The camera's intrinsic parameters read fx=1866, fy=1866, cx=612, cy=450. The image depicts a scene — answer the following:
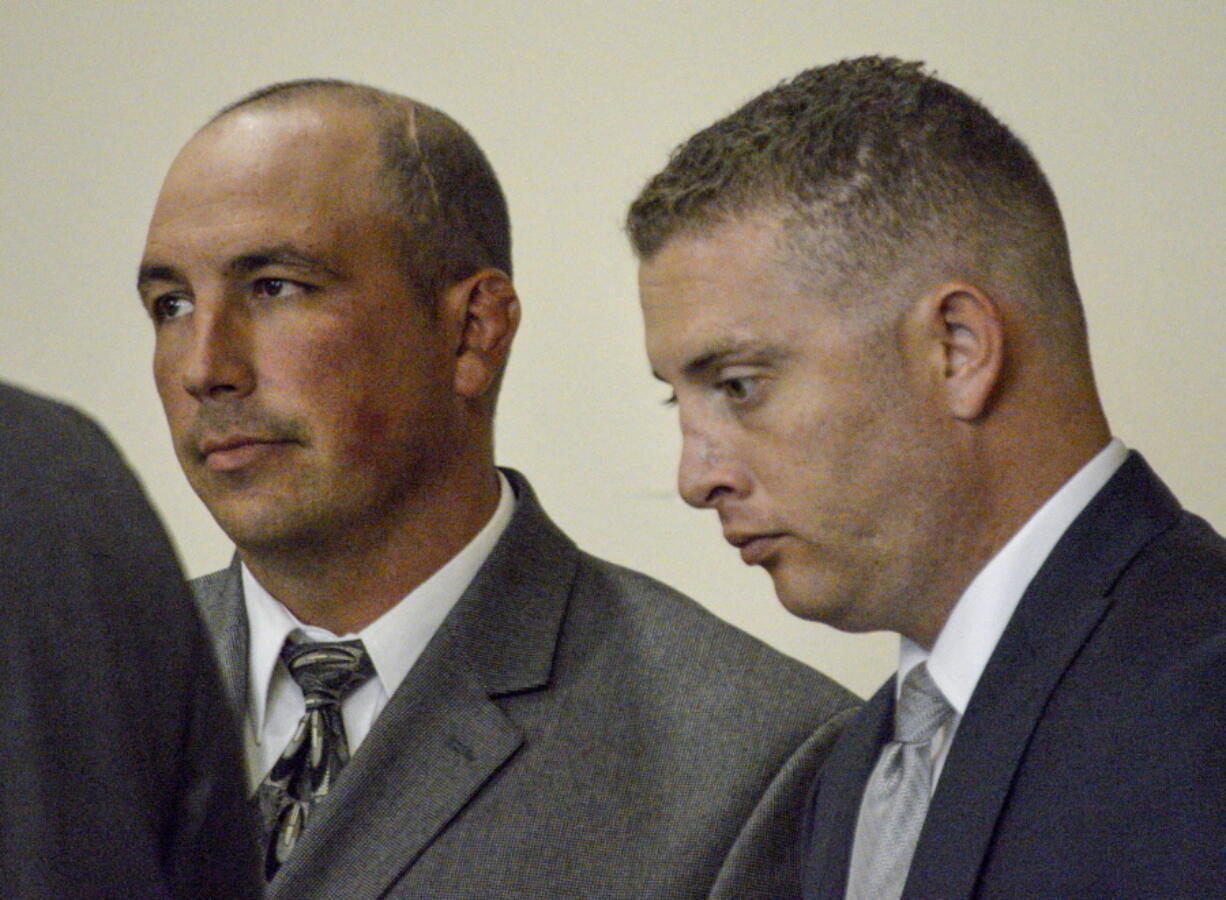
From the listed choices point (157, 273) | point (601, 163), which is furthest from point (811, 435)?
point (601, 163)

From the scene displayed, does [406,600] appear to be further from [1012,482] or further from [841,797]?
[1012,482]

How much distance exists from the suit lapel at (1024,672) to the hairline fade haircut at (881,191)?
0.48 feet

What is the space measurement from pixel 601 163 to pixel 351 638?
0.82m

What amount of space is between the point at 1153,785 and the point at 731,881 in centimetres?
47

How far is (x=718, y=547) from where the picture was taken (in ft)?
7.25

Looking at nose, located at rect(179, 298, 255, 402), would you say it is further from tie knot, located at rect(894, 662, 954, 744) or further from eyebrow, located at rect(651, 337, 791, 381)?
tie knot, located at rect(894, 662, 954, 744)

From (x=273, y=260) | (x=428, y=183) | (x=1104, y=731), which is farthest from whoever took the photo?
→ (x=428, y=183)

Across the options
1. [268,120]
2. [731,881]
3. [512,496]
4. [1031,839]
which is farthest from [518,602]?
[1031,839]

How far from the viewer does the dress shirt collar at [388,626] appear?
166 cm

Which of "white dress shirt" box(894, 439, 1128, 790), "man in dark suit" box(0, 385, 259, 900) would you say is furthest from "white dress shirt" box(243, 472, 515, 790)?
"man in dark suit" box(0, 385, 259, 900)

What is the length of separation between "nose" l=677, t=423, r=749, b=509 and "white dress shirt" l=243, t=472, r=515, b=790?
0.34 meters

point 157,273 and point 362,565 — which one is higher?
point 157,273

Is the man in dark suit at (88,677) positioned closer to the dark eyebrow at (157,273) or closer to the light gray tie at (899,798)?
the light gray tie at (899,798)

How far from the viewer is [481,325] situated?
176 centimetres
